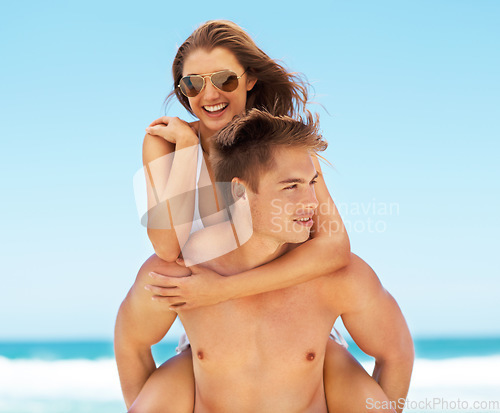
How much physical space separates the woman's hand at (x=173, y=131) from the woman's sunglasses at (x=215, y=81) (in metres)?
0.40

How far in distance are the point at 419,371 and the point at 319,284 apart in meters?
14.3

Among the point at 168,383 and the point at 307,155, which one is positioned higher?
the point at 307,155

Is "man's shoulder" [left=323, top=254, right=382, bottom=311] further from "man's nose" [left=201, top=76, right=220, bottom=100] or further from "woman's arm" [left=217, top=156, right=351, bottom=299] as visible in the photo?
"man's nose" [left=201, top=76, right=220, bottom=100]

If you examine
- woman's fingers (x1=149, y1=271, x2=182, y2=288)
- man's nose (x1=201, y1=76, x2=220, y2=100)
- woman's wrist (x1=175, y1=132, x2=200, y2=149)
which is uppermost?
man's nose (x1=201, y1=76, x2=220, y2=100)

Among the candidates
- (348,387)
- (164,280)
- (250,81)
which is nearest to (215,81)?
(250,81)

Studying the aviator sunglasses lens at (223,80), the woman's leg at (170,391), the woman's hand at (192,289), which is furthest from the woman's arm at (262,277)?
the aviator sunglasses lens at (223,80)

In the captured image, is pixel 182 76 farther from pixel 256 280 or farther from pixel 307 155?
pixel 256 280

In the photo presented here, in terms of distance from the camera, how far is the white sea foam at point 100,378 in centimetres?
1318

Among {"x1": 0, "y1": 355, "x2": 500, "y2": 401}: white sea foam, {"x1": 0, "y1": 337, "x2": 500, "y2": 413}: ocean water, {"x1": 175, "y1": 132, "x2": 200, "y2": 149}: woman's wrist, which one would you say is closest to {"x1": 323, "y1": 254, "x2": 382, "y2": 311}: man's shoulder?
{"x1": 175, "y1": 132, "x2": 200, "y2": 149}: woman's wrist

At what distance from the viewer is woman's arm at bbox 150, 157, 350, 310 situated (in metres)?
2.85

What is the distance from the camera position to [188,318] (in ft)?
9.87

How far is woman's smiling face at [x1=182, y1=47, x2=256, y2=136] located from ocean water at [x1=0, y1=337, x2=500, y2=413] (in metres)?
7.59

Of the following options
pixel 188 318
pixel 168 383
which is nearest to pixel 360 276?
pixel 188 318

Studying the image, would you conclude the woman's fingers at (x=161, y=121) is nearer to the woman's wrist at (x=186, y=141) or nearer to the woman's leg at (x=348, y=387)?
the woman's wrist at (x=186, y=141)
